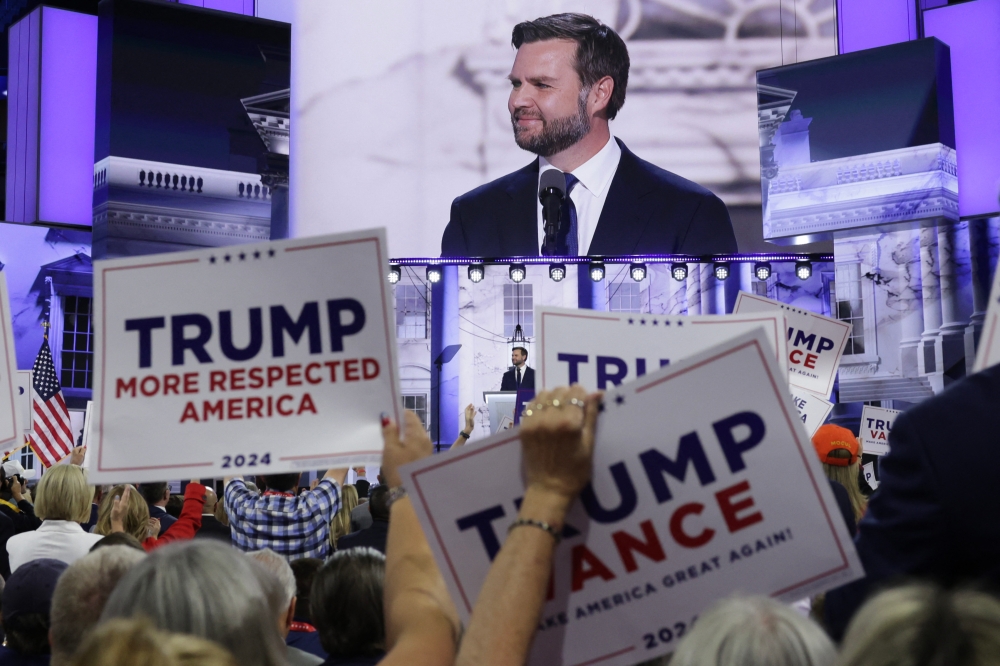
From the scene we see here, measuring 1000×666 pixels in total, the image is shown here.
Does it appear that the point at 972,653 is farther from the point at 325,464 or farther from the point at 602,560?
the point at 325,464

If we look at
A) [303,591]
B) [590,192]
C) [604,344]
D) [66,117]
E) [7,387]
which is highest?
[66,117]

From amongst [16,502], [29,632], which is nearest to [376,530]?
[29,632]

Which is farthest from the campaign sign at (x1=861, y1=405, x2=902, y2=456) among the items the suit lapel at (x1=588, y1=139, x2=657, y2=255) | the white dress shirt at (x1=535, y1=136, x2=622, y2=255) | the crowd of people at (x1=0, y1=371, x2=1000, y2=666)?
the crowd of people at (x1=0, y1=371, x2=1000, y2=666)

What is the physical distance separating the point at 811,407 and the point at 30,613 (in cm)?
411

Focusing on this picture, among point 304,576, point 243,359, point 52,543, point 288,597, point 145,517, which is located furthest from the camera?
point 145,517

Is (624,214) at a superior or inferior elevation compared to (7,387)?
superior

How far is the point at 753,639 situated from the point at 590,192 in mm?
15089

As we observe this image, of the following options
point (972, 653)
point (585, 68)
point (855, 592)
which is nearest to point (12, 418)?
point (855, 592)

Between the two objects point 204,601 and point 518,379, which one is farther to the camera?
point 518,379

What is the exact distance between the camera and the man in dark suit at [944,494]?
1.58m

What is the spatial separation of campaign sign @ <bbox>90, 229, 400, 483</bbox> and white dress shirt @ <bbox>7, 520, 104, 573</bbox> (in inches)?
109

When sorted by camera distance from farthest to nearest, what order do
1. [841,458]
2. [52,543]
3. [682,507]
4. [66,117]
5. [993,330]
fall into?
1. [66,117]
2. [52,543]
3. [841,458]
4. [993,330]
5. [682,507]

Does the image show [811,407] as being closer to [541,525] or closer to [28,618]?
[28,618]

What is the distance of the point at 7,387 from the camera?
3.67 metres
